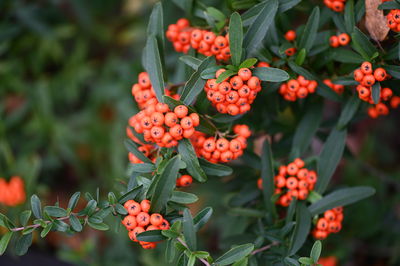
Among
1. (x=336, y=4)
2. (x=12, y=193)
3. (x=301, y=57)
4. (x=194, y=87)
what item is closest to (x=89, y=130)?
(x=12, y=193)

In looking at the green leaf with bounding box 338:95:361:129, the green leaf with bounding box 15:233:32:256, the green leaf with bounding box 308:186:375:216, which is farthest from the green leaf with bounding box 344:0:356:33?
the green leaf with bounding box 15:233:32:256

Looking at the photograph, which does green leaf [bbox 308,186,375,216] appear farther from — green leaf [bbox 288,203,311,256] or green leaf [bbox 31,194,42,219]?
green leaf [bbox 31,194,42,219]

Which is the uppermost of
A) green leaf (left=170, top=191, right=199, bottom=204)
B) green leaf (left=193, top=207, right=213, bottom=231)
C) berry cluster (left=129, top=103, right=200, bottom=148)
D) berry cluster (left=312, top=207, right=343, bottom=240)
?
berry cluster (left=129, top=103, right=200, bottom=148)

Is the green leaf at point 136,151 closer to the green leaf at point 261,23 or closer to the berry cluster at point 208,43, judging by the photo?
the berry cluster at point 208,43

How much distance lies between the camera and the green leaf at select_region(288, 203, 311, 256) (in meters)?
1.64

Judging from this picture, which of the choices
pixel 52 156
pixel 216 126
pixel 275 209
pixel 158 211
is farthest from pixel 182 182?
pixel 52 156

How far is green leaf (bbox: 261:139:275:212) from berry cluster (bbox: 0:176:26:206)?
1743 millimetres

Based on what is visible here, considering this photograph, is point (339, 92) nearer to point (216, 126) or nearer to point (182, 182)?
point (216, 126)

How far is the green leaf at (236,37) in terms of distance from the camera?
4.74ft

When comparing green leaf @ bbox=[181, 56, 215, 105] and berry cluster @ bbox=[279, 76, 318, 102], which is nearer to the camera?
green leaf @ bbox=[181, 56, 215, 105]

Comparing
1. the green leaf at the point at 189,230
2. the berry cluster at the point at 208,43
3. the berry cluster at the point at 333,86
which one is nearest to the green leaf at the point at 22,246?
the green leaf at the point at 189,230

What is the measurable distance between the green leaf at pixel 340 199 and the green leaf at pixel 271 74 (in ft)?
2.09

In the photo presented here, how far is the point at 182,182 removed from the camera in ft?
5.13

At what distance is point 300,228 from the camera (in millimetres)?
1687
